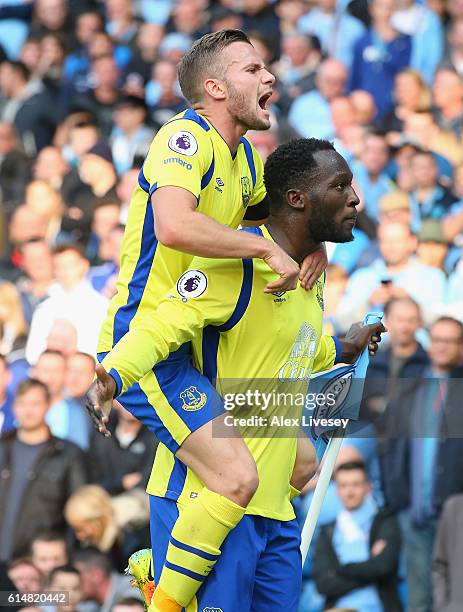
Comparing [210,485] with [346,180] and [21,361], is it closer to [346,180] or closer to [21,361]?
[346,180]

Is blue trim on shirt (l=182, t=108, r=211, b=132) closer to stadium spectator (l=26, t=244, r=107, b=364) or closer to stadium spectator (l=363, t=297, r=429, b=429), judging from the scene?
stadium spectator (l=363, t=297, r=429, b=429)

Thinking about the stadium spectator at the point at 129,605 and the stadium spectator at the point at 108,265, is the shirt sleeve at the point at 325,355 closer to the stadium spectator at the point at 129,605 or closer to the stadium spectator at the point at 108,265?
the stadium spectator at the point at 129,605

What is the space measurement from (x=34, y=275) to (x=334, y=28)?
3.79 meters

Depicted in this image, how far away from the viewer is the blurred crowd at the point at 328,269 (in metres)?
7.94

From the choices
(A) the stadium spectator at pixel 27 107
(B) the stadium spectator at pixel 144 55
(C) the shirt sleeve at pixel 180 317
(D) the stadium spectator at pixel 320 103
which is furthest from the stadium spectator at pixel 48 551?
(B) the stadium spectator at pixel 144 55

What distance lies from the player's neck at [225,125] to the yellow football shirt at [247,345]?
0.38 m

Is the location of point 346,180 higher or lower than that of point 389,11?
lower

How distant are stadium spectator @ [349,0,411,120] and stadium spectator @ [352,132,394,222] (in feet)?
3.44

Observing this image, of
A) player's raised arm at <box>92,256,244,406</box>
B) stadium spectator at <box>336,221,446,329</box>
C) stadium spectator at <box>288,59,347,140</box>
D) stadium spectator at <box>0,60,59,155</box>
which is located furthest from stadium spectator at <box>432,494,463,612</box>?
stadium spectator at <box>0,60,59,155</box>

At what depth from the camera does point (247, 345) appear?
16.5 ft

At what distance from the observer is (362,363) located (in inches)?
225

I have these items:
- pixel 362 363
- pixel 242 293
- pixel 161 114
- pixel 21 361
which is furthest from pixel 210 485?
pixel 161 114

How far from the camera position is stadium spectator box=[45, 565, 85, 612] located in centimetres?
805

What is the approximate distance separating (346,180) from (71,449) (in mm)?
3971
